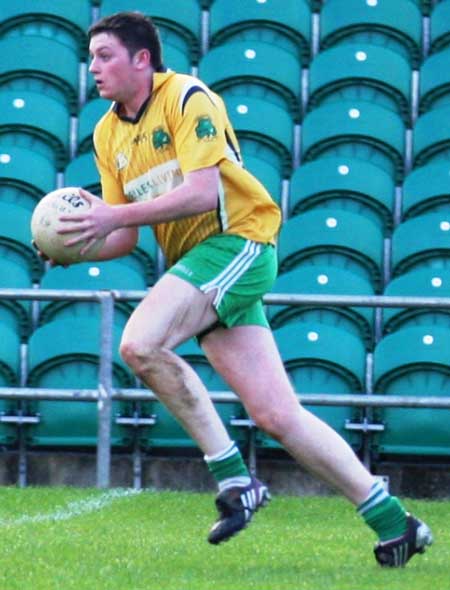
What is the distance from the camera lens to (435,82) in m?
11.7

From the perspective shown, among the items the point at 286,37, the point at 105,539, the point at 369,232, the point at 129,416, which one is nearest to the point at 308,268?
the point at 369,232

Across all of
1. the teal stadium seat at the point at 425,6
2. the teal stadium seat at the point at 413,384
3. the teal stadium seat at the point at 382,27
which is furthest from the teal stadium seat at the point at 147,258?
the teal stadium seat at the point at 425,6

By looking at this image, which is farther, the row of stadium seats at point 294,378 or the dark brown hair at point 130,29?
the row of stadium seats at point 294,378

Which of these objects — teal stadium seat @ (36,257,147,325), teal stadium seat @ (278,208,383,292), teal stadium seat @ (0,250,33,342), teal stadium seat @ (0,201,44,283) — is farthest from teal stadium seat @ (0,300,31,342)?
teal stadium seat @ (278,208,383,292)

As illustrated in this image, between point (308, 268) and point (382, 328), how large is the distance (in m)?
0.56

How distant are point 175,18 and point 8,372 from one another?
3.70 metres

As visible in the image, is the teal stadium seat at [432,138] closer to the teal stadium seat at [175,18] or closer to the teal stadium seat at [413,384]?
the teal stadium seat at [175,18]

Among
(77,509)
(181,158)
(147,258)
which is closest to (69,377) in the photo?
(147,258)

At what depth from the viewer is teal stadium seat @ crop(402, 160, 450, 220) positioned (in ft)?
34.9

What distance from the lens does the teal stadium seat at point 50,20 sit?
39.9 feet

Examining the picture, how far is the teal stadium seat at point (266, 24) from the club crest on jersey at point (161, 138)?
6.57 metres

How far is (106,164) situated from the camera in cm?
580

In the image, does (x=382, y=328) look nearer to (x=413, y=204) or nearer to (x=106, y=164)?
(x=413, y=204)

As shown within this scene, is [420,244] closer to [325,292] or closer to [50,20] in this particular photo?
[325,292]
